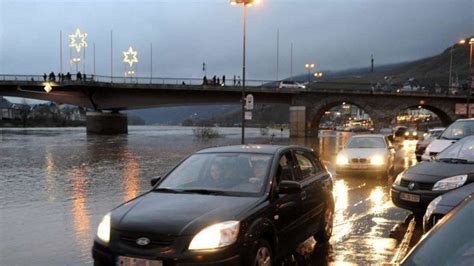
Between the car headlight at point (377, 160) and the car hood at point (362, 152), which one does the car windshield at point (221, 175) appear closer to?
the car headlight at point (377, 160)

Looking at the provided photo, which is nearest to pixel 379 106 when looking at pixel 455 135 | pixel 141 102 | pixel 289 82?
pixel 289 82

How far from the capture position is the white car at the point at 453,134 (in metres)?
14.6

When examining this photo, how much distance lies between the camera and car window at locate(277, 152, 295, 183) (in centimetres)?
616

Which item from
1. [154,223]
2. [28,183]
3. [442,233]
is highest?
[442,233]

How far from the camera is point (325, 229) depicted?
7.43 m

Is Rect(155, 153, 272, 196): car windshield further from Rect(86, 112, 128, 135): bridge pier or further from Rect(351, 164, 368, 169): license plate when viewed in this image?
Rect(86, 112, 128, 135): bridge pier

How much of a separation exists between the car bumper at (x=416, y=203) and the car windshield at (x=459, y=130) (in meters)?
6.78

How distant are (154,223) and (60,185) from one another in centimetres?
1095

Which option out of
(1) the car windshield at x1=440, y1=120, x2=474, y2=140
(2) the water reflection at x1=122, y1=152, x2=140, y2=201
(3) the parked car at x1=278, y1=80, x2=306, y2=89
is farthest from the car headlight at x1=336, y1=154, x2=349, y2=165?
(3) the parked car at x1=278, y1=80, x2=306, y2=89

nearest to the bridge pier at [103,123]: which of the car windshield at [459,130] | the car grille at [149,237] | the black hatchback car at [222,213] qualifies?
the car windshield at [459,130]

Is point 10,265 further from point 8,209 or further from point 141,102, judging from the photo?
point 141,102

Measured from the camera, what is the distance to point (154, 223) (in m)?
4.75

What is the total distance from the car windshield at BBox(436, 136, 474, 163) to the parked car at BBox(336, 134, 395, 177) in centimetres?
673

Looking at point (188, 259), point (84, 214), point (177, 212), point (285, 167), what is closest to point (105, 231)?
point (177, 212)
